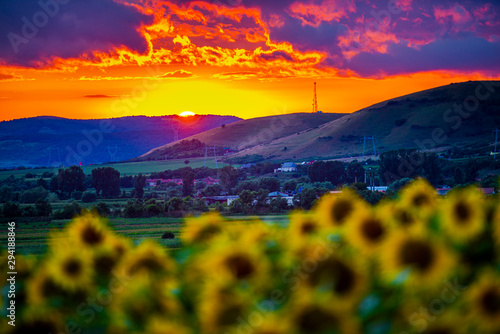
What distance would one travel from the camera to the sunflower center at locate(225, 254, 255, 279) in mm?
2004

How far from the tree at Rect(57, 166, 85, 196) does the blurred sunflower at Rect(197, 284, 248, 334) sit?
89.7 meters

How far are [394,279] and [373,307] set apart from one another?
116 mm

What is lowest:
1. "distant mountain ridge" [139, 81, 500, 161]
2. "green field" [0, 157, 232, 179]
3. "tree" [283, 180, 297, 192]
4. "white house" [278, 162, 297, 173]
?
"tree" [283, 180, 297, 192]

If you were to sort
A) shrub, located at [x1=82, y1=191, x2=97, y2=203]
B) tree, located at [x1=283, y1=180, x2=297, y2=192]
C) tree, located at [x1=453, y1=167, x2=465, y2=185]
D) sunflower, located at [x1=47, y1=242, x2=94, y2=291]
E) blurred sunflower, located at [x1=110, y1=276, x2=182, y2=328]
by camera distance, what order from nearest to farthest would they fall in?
1. blurred sunflower, located at [x1=110, y1=276, x2=182, y2=328]
2. sunflower, located at [x1=47, y1=242, x2=94, y2=291]
3. tree, located at [x1=453, y1=167, x2=465, y2=185]
4. shrub, located at [x1=82, y1=191, x2=97, y2=203]
5. tree, located at [x1=283, y1=180, x2=297, y2=192]

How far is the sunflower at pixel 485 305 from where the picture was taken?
172 centimetres

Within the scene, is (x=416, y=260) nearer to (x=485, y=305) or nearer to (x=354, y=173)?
(x=485, y=305)

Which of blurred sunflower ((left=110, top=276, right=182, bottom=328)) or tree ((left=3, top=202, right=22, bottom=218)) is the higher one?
blurred sunflower ((left=110, top=276, right=182, bottom=328))

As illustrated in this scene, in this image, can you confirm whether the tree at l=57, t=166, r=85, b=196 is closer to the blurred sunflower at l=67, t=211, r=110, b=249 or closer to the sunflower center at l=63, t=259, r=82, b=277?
the blurred sunflower at l=67, t=211, r=110, b=249

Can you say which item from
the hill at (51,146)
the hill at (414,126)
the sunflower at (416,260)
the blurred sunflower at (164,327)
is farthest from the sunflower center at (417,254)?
the hill at (51,146)

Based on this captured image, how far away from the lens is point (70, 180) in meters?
88.8

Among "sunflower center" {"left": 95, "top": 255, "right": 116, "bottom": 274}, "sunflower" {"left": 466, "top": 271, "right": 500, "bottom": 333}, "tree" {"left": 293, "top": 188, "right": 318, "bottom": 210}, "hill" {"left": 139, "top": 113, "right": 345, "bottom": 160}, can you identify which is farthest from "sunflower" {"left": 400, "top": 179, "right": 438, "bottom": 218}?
"hill" {"left": 139, "top": 113, "right": 345, "bottom": 160}

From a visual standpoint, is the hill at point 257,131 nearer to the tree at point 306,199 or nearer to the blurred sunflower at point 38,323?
the tree at point 306,199

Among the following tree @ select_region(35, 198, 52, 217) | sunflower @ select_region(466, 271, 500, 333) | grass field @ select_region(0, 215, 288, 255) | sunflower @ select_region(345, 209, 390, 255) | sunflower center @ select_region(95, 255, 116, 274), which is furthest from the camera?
tree @ select_region(35, 198, 52, 217)

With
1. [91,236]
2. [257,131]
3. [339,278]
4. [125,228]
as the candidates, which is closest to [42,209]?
[125,228]
